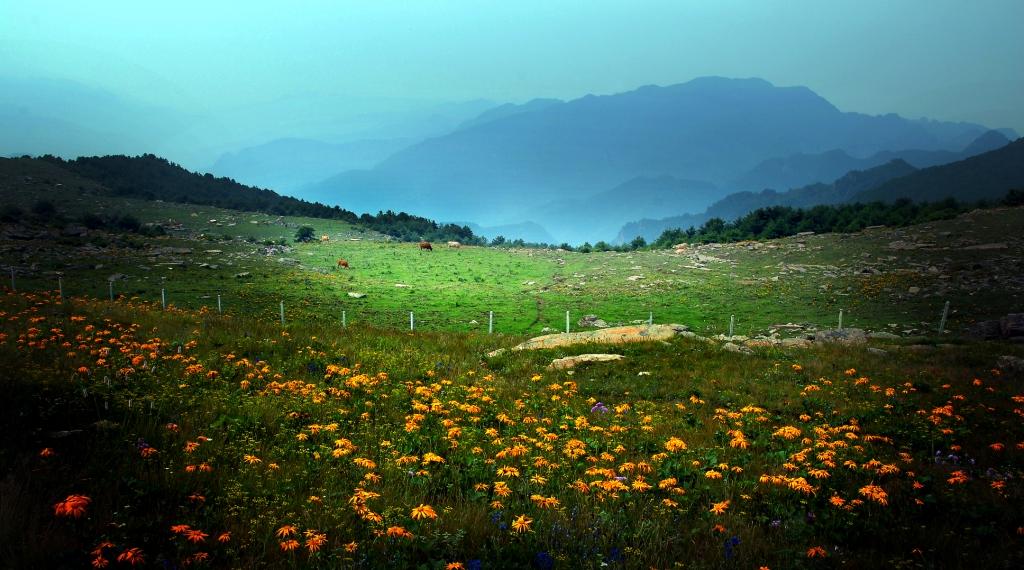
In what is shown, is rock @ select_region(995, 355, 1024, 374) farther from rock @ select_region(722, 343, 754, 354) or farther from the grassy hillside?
the grassy hillside

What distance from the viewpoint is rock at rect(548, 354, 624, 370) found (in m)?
15.2

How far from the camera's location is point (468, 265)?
6919 cm

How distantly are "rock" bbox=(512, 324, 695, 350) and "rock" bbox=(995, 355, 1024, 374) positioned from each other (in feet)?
30.8

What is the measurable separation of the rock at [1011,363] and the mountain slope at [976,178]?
6858 inches

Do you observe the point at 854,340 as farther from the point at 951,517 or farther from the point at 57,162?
Result: the point at 57,162

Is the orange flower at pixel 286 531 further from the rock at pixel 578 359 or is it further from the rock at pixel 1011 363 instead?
the rock at pixel 1011 363

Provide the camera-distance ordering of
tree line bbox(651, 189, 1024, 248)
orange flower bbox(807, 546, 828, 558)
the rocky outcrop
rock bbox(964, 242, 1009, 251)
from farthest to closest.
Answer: tree line bbox(651, 189, 1024, 248) → rock bbox(964, 242, 1009, 251) → the rocky outcrop → orange flower bbox(807, 546, 828, 558)

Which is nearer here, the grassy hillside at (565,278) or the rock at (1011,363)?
the rock at (1011,363)

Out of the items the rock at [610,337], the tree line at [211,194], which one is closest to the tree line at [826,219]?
the tree line at [211,194]

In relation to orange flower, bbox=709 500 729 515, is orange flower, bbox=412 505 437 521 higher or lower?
higher

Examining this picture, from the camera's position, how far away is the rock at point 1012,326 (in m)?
21.4

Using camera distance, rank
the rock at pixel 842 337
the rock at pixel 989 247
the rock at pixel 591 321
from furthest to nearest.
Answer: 1. the rock at pixel 989 247
2. the rock at pixel 591 321
3. the rock at pixel 842 337

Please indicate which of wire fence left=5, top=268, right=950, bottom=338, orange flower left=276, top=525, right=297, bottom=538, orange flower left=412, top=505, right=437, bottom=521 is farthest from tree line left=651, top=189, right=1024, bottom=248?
orange flower left=276, top=525, right=297, bottom=538

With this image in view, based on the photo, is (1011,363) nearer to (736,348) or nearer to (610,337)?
(736,348)
